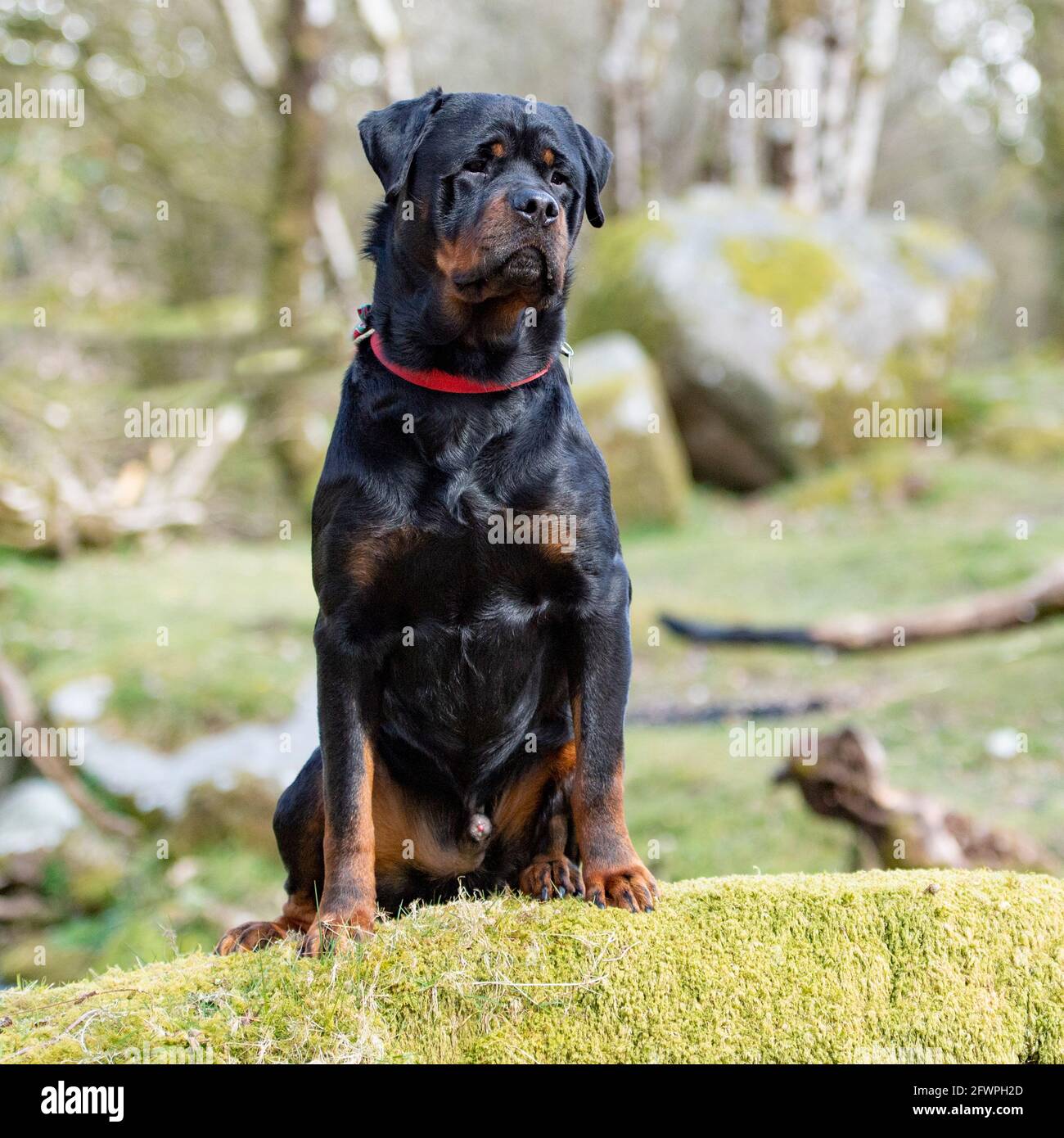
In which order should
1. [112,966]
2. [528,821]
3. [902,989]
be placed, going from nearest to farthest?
[902,989]
[112,966]
[528,821]

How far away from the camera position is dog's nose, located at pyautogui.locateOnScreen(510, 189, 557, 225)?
2.84 m

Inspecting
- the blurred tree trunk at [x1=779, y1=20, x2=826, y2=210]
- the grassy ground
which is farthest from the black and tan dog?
the blurred tree trunk at [x1=779, y1=20, x2=826, y2=210]

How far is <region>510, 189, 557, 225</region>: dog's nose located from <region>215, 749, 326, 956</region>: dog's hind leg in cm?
141

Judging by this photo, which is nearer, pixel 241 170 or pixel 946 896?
pixel 946 896

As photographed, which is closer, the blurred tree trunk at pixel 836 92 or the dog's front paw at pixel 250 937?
the dog's front paw at pixel 250 937

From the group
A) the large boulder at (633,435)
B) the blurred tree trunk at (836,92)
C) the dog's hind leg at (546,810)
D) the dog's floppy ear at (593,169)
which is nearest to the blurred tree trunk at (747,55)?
the blurred tree trunk at (836,92)

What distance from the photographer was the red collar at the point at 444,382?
288 cm

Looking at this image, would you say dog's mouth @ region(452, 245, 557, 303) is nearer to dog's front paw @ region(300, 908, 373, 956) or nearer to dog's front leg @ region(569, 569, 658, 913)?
dog's front leg @ region(569, 569, 658, 913)

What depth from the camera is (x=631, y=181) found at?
1588 centimetres

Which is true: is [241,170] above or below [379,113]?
above

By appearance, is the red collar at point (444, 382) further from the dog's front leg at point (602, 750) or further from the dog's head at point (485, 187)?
the dog's front leg at point (602, 750)

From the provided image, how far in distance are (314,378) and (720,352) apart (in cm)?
486

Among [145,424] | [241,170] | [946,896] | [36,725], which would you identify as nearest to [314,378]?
[145,424]
